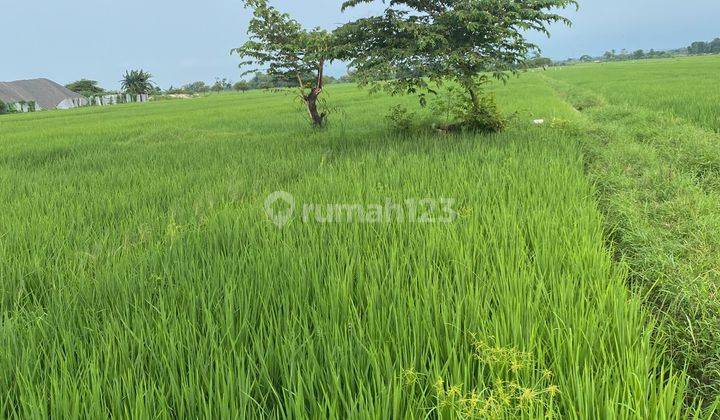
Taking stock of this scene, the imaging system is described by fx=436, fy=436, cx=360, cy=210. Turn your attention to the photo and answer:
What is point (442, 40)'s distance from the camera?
227 inches

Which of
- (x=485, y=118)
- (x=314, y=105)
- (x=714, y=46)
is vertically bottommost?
(x=485, y=118)

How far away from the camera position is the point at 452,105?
7.45m

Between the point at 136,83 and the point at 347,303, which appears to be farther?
the point at 136,83

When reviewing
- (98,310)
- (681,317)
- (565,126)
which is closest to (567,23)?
(565,126)

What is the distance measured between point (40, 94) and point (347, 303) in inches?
2767

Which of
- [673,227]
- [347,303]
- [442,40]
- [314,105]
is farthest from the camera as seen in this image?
[314,105]

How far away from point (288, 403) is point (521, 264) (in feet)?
3.98

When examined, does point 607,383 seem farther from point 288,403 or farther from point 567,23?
point 567,23

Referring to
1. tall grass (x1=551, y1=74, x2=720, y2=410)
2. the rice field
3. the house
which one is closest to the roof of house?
the house

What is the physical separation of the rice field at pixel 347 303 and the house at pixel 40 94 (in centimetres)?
5813

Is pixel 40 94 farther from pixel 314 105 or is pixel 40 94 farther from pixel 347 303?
pixel 347 303

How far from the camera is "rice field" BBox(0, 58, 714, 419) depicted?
1.16 meters

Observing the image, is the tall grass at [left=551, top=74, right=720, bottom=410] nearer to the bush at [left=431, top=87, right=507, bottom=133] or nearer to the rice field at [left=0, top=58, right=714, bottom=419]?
the rice field at [left=0, top=58, right=714, bottom=419]

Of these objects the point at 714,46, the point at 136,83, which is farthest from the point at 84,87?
the point at 714,46
